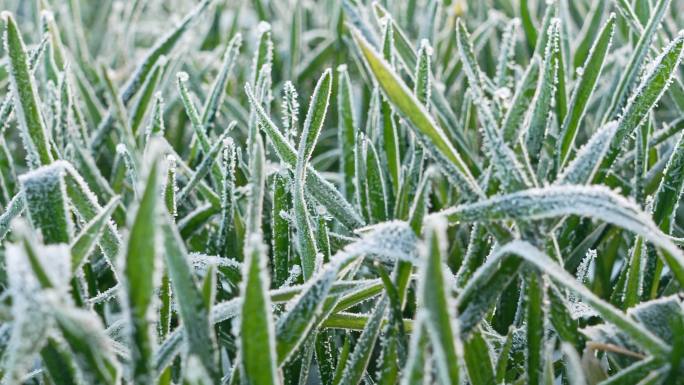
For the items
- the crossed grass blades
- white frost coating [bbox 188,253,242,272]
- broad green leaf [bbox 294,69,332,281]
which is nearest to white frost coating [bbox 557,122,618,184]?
the crossed grass blades

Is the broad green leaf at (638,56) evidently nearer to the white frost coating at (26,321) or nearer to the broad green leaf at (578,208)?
the broad green leaf at (578,208)

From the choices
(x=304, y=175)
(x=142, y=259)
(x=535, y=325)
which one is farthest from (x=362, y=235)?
(x=142, y=259)

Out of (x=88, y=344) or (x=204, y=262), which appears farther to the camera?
(x=204, y=262)

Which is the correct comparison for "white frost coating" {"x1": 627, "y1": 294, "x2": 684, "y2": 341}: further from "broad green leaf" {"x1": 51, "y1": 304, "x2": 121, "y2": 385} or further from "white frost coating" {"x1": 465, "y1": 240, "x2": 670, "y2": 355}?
"broad green leaf" {"x1": 51, "y1": 304, "x2": 121, "y2": 385}

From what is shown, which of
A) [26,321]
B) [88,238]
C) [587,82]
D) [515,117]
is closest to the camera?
[26,321]

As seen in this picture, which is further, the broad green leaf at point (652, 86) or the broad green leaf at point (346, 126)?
the broad green leaf at point (346, 126)

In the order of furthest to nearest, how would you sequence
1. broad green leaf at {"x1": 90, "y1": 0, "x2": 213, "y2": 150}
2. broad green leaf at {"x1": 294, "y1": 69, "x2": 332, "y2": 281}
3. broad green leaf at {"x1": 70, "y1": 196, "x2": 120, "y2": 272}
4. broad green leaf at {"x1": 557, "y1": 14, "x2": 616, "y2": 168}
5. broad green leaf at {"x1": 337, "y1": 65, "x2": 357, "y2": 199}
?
broad green leaf at {"x1": 90, "y1": 0, "x2": 213, "y2": 150}
broad green leaf at {"x1": 337, "y1": 65, "x2": 357, "y2": 199}
broad green leaf at {"x1": 557, "y1": 14, "x2": 616, "y2": 168}
broad green leaf at {"x1": 294, "y1": 69, "x2": 332, "y2": 281}
broad green leaf at {"x1": 70, "y1": 196, "x2": 120, "y2": 272}

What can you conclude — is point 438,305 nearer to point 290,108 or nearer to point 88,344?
point 88,344

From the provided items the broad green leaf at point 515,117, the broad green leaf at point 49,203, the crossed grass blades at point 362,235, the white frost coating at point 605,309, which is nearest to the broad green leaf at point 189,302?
the crossed grass blades at point 362,235
